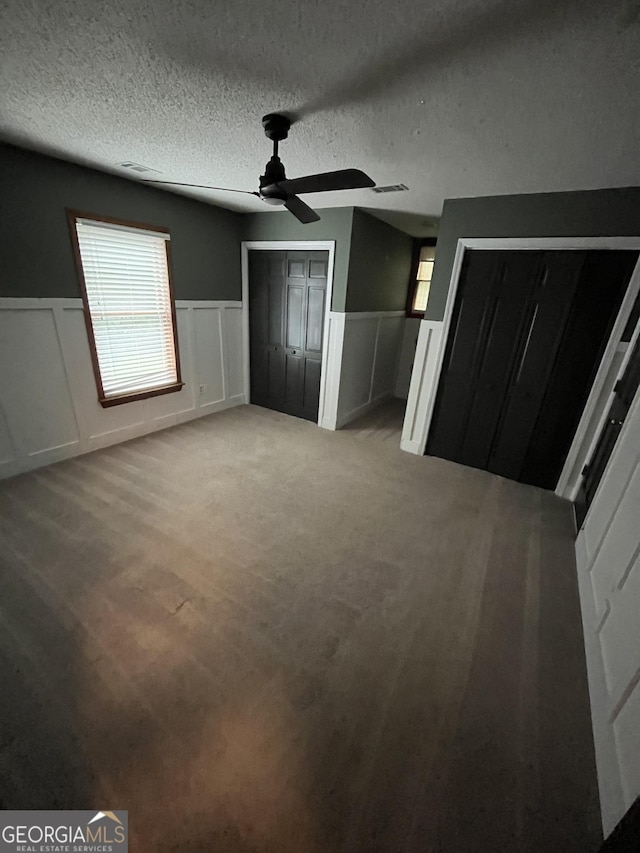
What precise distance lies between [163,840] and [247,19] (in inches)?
108

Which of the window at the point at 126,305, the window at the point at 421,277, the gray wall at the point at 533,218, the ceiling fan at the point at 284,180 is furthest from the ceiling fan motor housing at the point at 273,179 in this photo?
the window at the point at 421,277

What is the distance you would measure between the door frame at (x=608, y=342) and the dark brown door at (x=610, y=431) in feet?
0.35

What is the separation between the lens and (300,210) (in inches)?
82.4

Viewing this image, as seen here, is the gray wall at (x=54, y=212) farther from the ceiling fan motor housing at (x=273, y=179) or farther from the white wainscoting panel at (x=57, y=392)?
the ceiling fan motor housing at (x=273, y=179)

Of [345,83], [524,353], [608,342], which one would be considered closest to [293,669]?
[345,83]

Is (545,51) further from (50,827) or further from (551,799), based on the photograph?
(50,827)

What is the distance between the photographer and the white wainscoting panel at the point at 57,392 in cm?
263

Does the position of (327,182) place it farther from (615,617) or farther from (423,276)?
(423,276)

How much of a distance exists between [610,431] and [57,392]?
15.3 ft

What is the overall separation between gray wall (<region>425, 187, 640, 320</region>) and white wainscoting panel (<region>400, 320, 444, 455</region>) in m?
0.17

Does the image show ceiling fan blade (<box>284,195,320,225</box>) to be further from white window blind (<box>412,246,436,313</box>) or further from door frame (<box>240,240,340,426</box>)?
white window blind (<box>412,246,436,313</box>)

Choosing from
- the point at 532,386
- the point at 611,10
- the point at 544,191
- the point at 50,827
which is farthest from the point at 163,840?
the point at 544,191

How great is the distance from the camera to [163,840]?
1.03 meters

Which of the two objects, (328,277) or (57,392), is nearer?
(57,392)
